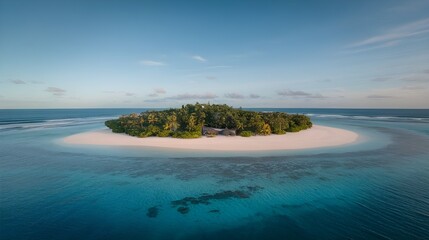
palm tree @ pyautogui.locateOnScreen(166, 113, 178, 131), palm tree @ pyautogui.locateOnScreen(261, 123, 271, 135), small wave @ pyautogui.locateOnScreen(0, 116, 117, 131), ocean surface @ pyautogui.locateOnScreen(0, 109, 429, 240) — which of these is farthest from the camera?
small wave @ pyautogui.locateOnScreen(0, 116, 117, 131)

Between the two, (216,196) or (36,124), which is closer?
(216,196)

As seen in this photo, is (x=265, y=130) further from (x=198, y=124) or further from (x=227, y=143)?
(x=198, y=124)

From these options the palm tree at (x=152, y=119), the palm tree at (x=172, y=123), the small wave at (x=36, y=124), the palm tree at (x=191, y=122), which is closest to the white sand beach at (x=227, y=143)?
the palm tree at (x=191, y=122)

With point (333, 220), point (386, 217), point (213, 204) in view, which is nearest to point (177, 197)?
point (213, 204)

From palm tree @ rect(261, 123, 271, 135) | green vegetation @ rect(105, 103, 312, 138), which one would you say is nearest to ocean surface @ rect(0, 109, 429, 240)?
green vegetation @ rect(105, 103, 312, 138)

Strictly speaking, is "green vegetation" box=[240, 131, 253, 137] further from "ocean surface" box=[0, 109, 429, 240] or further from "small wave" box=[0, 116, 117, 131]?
"small wave" box=[0, 116, 117, 131]

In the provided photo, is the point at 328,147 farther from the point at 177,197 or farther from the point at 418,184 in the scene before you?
the point at 177,197

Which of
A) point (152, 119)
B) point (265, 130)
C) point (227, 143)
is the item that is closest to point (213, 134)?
point (227, 143)
